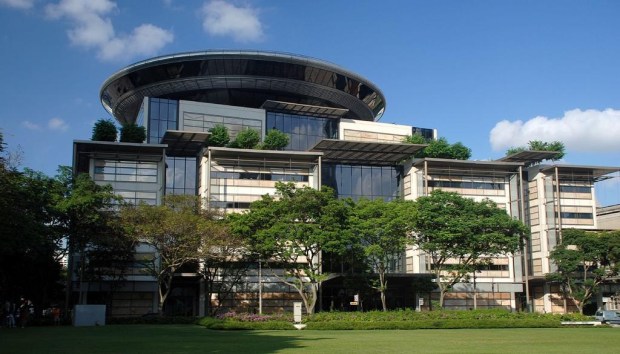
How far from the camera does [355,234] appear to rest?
55.3 m

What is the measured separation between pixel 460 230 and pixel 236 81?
3409 cm

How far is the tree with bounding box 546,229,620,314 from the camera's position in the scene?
66250 mm

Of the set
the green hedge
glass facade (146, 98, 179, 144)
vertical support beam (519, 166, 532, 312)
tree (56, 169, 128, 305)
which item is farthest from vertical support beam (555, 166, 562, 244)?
tree (56, 169, 128, 305)

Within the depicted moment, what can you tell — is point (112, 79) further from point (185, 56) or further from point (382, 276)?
point (382, 276)

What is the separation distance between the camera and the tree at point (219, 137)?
6775cm

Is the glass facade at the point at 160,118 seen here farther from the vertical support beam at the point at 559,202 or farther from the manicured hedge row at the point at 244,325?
the vertical support beam at the point at 559,202

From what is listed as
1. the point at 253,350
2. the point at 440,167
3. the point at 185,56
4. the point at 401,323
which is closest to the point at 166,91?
the point at 185,56

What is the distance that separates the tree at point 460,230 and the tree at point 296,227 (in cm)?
754

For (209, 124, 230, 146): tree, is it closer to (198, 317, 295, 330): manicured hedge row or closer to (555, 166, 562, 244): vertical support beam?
(198, 317, 295, 330): manicured hedge row

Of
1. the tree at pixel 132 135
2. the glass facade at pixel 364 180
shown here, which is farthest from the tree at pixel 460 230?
the tree at pixel 132 135

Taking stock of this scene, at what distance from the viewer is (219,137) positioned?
67750mm

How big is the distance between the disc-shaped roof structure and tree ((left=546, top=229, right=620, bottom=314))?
3179 cm

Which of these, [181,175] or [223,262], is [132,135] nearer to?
[181,175]

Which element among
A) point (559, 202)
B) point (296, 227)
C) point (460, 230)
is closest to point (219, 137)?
point (296, 227)
